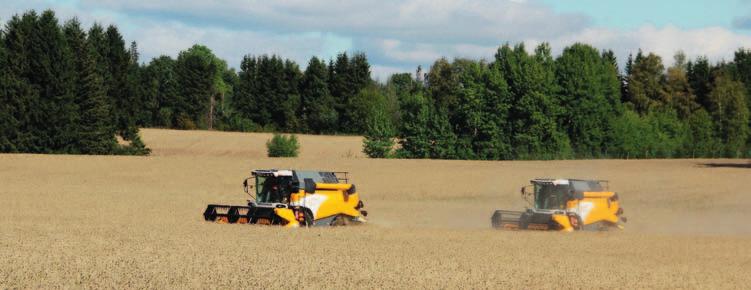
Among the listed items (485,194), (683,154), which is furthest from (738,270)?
(683,154)

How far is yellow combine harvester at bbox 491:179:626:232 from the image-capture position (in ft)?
112

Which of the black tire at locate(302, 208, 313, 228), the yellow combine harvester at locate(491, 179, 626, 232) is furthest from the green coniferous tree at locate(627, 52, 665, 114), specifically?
the black tire at locate(302, 208, 313, 228)

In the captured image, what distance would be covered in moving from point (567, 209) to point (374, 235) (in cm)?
759

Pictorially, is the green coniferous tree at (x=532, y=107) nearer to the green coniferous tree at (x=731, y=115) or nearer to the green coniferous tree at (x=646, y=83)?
the green coniferous tree at (x=731, y=115)

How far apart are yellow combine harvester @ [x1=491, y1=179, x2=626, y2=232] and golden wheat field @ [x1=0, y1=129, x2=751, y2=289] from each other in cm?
92

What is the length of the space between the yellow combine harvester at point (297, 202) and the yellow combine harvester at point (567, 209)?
5.59 metres

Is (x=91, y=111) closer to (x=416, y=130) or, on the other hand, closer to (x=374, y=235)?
(x=416, y=130)

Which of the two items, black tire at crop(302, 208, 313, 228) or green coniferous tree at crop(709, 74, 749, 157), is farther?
green coniferous tree at crop(709, 74, 749, 157)

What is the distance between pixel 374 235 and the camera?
31.3 metres

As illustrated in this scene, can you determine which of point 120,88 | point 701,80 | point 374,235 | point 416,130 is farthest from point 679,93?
point 374,235

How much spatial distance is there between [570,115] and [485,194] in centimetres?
3781

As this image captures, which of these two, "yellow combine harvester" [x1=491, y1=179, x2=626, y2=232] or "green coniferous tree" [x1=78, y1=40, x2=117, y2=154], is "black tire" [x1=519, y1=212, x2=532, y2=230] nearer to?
"yellow combine harvester" [x1=491, y1=179, x2=626, y2=232]

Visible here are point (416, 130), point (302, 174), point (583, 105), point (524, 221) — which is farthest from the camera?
point (583, 105)

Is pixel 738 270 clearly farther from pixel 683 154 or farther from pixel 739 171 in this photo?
pixel 683 154
